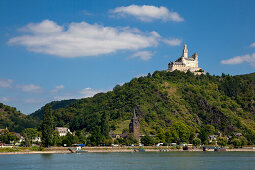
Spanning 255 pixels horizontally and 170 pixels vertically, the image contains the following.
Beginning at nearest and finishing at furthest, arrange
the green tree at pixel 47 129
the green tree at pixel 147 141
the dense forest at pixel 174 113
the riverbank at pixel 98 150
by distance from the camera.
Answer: the green tree at pixel 47 129 < the riverbank at pixel 98 150 < the green tree at pixel 147 141 < the dense forest at pixel 174 113

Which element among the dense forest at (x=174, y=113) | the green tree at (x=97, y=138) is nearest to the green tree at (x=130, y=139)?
the dense forest at (x=174, y=113)

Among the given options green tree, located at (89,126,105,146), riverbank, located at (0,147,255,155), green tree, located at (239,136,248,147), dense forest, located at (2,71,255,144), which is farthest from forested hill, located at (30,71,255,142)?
green tree, located at (89,126,105,146)

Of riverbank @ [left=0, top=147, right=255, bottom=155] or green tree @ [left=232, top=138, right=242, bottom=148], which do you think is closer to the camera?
riverbank @ [left=0, top=147, right=255, bottom=155]

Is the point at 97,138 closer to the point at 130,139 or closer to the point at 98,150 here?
the point at 98,150

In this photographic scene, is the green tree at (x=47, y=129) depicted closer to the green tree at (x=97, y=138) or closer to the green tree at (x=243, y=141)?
the green tree at (x=97, y=138)

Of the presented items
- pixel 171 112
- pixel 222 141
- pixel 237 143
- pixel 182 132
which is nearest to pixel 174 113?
pixel 171 112

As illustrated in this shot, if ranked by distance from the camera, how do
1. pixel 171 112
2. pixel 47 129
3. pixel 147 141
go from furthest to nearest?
1. pixel 171 112
2. pixel 147 141
3. pixel 47 129

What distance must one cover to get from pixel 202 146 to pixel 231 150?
12.1 m

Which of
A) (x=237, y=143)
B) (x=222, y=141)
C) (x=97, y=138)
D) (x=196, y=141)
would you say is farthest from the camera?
(x=222, y=141)

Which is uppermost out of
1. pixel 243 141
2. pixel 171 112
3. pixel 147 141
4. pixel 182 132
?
pixel 171 112

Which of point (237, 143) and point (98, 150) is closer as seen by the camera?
point (98, 150)

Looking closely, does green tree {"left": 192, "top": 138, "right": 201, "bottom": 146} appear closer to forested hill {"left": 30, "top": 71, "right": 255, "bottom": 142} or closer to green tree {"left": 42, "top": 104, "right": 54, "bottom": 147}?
forested hill {"left": 30, "top": 71, "right": 255, "bottom": 142}

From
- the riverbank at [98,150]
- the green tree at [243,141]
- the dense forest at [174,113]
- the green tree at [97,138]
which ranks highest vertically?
the dense forest at [174,113]

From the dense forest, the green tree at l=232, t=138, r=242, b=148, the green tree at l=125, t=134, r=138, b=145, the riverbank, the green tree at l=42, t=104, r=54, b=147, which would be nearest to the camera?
the green tree at l=42, t=104, r=54, b=147
